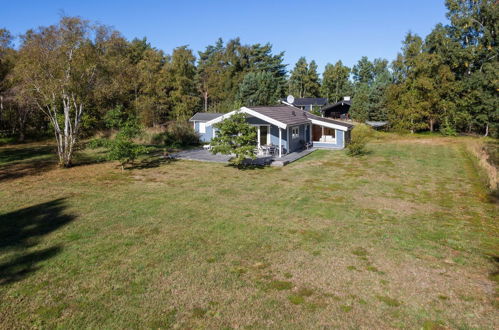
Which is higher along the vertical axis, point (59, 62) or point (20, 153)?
point (59, 62)

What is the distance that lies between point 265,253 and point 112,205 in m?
6.33

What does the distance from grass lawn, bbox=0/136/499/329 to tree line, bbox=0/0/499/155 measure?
20.2ft

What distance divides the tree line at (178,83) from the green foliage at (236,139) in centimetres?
145

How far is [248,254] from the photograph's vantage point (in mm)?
7090

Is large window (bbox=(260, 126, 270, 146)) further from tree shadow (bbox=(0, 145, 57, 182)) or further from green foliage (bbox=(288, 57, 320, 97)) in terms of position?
green foliage (bbox=(288, 57, 320, 97))

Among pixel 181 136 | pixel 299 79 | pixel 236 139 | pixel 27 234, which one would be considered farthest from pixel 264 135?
pixel 299 79

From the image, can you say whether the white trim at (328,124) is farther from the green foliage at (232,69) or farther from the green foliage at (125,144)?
the green foliage at (232,69)

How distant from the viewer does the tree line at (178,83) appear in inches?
650

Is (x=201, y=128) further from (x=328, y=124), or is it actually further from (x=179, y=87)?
(x=179, y=87)

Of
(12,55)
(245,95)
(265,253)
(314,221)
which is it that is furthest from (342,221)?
(245,95)

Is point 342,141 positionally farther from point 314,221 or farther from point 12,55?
point 12,55

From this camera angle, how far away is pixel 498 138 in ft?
107

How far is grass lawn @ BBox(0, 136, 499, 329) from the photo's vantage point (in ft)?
16.5

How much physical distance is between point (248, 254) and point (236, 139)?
35.0ft
